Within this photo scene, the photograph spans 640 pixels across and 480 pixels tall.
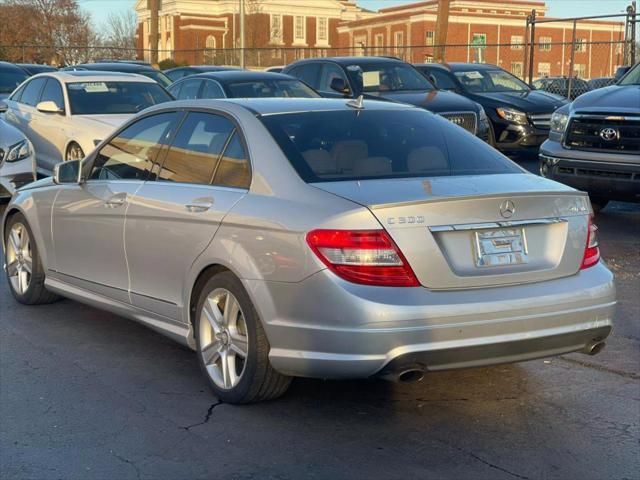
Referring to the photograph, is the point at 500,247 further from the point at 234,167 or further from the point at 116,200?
the point at 116,200

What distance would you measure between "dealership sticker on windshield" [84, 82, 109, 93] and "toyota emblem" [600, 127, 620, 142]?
698 cm

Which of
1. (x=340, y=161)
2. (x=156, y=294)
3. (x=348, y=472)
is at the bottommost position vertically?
(x=348, y=472)

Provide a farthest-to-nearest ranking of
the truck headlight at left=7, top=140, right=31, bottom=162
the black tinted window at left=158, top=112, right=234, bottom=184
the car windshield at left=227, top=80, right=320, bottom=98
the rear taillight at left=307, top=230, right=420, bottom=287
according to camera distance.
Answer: the car windshield at left=227, top=80, right=320, bottom=98
the truck headlight at left=7, top=140, right=31, bottom=162
the black tinted window at left=158, top=112, right=234, bottom=184
the rear taillight at left=307, top=230, right=420, bottom=287

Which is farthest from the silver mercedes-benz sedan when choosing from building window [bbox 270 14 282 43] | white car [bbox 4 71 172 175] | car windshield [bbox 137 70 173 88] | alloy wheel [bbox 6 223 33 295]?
building window [bbox 270 14 282 43]

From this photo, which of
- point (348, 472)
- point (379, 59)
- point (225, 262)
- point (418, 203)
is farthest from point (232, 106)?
point (379, 59)

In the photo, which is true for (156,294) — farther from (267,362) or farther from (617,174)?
(617,174)

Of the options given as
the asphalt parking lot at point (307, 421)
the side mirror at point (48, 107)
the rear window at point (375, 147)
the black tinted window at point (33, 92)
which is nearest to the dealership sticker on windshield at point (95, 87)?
the side mirror at point (48, 107)

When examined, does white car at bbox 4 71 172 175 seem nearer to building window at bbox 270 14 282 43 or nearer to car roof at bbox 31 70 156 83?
car roof at bbox 31 70 156 83

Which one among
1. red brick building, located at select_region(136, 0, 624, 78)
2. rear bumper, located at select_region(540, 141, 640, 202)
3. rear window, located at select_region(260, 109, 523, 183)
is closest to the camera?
rear window, located at select_region(260, 109, 523, 183)

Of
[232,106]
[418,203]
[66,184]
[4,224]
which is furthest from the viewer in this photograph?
[4,224]

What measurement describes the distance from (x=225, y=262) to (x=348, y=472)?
1.31 m

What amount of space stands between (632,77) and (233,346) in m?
7.59

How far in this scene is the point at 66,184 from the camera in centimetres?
687

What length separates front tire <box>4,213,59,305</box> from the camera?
7.34 m
